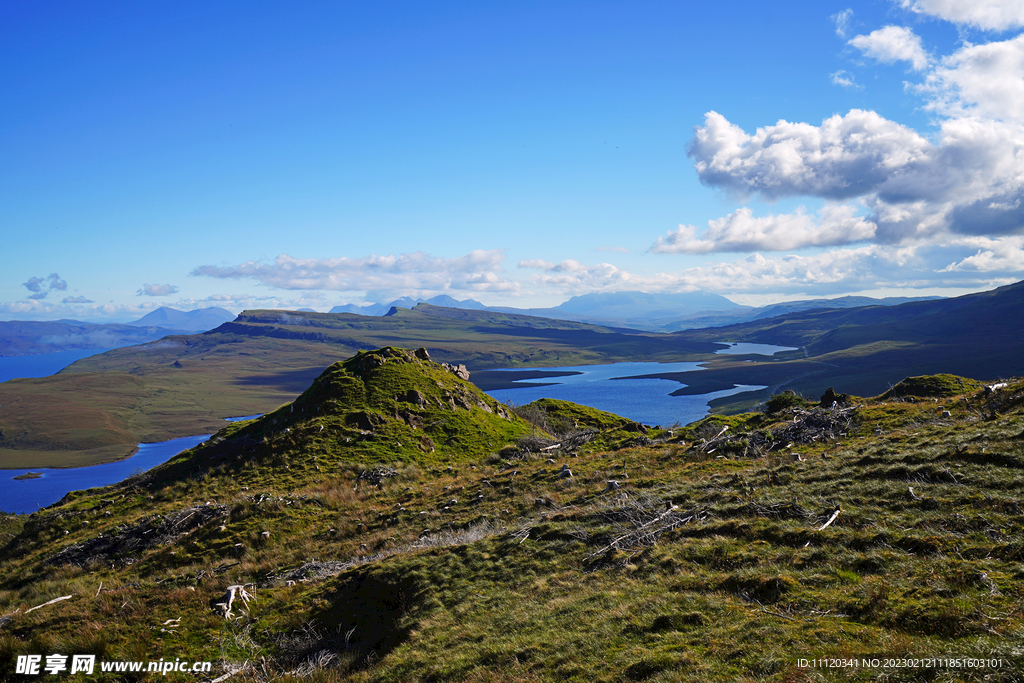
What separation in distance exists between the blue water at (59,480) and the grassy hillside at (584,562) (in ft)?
432

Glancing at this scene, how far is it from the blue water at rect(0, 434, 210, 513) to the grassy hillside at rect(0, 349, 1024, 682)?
13154 centimetres

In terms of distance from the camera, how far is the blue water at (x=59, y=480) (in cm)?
13612

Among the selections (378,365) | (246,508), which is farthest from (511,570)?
(378,365)

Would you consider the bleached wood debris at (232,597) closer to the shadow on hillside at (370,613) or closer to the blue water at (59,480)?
the shadow on hillside at (370,613)

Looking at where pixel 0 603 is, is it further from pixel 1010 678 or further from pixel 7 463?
pixel 7 463

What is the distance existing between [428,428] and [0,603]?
29.4m

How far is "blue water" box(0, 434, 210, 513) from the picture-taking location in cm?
13612

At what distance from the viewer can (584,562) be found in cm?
1741
